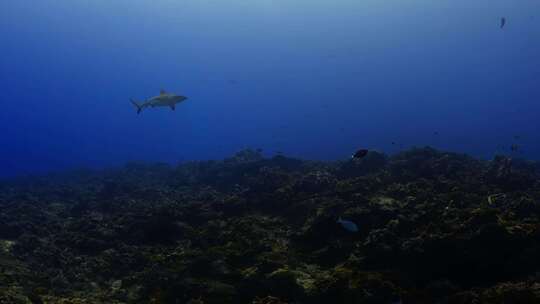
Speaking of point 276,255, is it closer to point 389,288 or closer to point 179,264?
point 179,264

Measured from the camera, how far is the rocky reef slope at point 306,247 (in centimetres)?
774

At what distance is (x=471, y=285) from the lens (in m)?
7.82

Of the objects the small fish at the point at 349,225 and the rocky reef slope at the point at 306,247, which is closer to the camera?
the rocky reef slope at the point at 306,247

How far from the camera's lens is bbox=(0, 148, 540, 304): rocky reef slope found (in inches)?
305

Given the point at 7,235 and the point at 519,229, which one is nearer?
the point at 519,229

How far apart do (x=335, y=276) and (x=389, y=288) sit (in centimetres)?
89

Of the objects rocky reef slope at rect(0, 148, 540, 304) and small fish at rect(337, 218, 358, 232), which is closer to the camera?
rocky reef slope at rect(0, 148, 540, 304)

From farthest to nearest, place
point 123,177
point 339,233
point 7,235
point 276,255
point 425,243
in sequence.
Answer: point 123,177 → point 7,235 → point 339,233 → point 276,255 → point 425,243

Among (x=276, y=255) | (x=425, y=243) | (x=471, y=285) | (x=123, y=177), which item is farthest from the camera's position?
(x=123, y=177)

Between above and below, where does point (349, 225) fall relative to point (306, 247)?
above

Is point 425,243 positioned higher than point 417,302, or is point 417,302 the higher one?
point 425,243

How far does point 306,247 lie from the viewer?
1030 cm

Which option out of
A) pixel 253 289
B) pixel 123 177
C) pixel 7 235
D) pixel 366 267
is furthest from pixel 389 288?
pixel 123 177

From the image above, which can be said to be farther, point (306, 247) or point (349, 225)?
point (306, 247)
